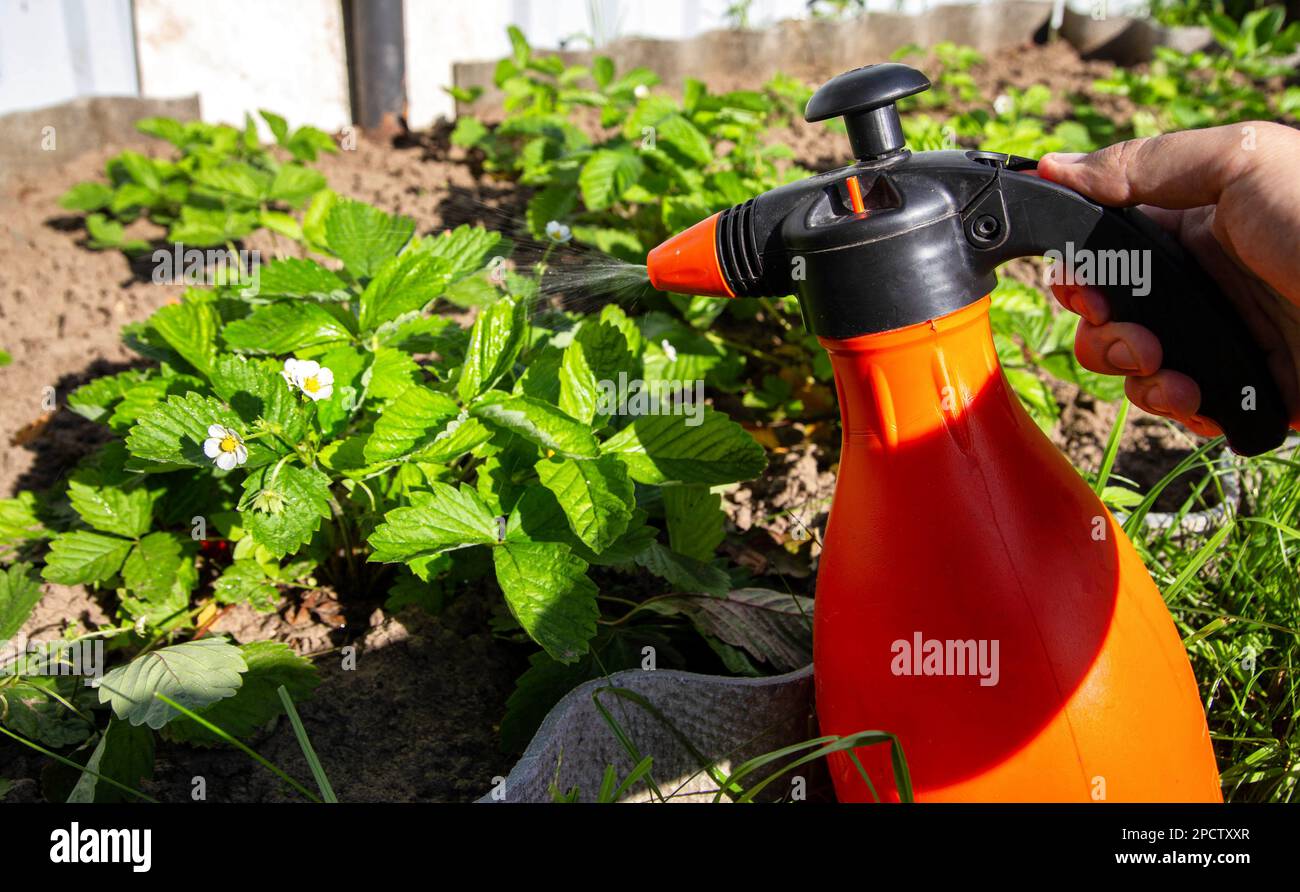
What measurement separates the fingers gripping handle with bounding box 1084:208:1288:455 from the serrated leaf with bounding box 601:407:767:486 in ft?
1.61

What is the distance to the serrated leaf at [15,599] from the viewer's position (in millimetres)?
1496

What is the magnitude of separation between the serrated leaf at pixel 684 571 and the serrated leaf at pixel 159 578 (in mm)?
714

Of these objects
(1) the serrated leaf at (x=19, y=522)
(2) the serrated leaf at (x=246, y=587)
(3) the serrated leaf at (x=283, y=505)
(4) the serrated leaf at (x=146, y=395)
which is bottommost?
(2) the serrated leaf at (x=246, y=587)

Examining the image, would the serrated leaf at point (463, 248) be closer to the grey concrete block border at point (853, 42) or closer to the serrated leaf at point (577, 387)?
the serrated leaf at point (577, 387)

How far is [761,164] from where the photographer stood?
258 cm

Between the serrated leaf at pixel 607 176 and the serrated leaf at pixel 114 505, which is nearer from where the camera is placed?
the serrated leaf at pixel 114 505

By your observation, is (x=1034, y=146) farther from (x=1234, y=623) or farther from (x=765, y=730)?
(x=765, y=730)

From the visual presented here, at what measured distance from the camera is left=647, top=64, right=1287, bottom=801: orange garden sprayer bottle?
44.7 inches

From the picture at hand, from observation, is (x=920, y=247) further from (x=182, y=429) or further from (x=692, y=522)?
(x=182, y=429)

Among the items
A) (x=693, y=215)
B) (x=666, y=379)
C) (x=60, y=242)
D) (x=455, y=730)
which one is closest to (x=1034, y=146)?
(x=693, y=215)

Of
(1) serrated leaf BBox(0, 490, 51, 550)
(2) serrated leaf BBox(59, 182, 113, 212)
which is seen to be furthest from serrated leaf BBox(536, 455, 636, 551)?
(2) serrated leaf BBox(59, 182, 113, 212)

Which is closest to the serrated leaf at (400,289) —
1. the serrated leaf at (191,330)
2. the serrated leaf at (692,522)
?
the serrated leaf at (191,330)

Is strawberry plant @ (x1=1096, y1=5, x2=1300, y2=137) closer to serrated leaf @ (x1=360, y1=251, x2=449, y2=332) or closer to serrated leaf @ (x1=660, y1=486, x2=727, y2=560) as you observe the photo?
serrated leaf @ (x1=660, y1=486, x2=727, y2=560)

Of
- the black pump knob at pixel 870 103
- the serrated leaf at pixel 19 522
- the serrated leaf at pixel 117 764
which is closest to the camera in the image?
the black pump knob at pixel 870 103
